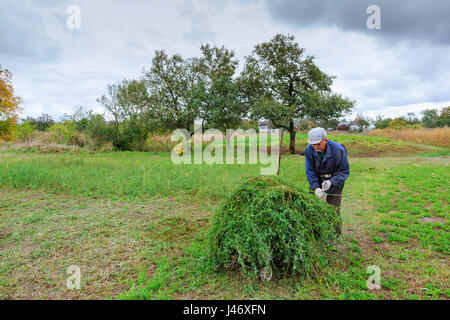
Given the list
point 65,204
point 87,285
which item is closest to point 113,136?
point 65,204

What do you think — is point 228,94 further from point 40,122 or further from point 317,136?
point 40,122

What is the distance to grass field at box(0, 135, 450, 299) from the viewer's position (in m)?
3.02

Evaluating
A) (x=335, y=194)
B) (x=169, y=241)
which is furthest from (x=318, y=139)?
(x=169, y=241)

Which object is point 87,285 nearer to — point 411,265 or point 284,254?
point 284,254

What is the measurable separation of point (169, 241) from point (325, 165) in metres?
2.94

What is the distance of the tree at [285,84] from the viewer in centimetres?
1784

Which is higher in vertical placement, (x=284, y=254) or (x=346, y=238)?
(x=284, y=254)

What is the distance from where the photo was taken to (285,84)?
62.7 feet

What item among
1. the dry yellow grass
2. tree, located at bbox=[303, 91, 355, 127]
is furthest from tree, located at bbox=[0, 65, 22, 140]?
the dry yellow grass

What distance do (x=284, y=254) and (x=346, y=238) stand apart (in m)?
1.97

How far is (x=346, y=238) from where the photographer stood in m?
4.45

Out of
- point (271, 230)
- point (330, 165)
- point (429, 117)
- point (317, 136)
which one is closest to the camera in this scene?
point (271, 230)
